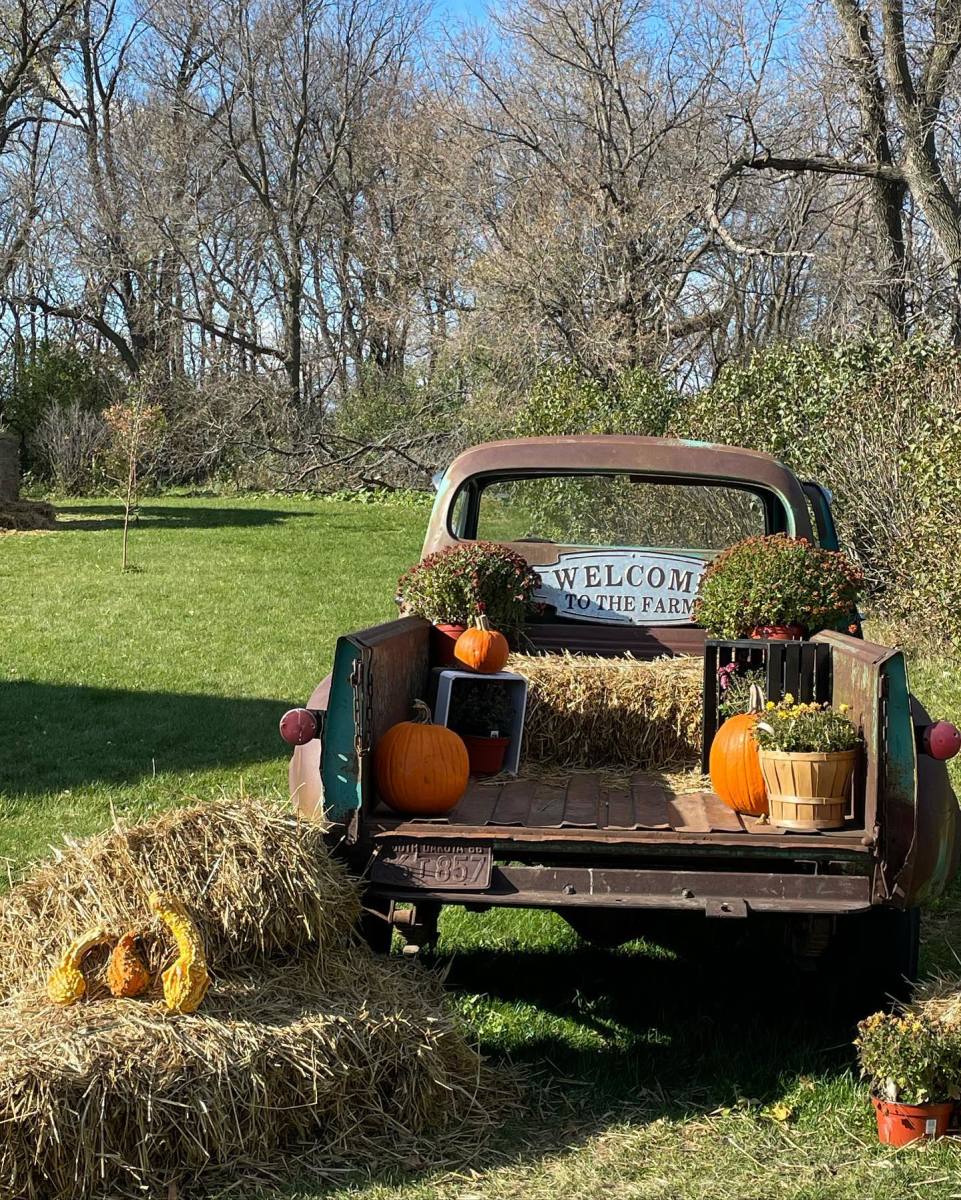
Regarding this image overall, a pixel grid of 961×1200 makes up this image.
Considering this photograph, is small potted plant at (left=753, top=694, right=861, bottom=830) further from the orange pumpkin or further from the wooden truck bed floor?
the orange pumpkin

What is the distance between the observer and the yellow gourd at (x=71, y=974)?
3.62m

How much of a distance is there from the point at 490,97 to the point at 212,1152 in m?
25.8

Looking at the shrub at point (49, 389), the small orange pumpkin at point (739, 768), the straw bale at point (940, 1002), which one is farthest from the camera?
the shrub at point (49, 389)

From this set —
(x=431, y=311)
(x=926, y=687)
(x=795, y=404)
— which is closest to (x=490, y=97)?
(x=431, y=311)

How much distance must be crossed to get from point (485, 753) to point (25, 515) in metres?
18.5

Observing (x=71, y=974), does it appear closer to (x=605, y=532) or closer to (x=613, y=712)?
(x=613, y=712)

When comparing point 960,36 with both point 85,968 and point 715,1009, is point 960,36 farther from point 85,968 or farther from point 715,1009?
point 85,968

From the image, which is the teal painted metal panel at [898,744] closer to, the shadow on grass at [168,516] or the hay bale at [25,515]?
the shadow on grass at [168,516]

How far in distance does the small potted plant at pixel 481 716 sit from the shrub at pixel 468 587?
0.42 meters

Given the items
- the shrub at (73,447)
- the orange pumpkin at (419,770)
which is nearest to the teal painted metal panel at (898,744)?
the orange pumpkin at (419,770)

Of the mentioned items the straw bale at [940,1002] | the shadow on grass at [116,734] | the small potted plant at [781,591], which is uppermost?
the small potted plant at [781,591]

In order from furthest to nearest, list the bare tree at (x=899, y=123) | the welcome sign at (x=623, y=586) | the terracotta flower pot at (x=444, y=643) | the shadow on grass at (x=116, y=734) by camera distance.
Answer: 1. the bare tree at (x=899, y=123)
2. the shadow on grass at (x=116, y=734)
3. the welcome sign at (x=623, y=586)
4. the terracotta flower pot at (x=444, y=643)

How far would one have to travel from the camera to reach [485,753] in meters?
5.08

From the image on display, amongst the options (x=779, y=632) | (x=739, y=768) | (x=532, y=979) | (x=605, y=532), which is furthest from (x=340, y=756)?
(x=605, y=532)
